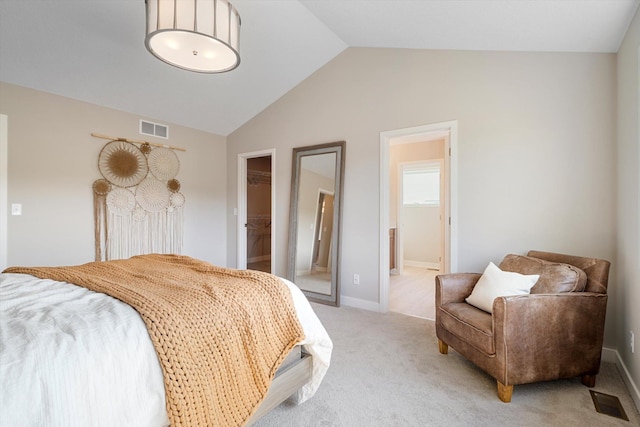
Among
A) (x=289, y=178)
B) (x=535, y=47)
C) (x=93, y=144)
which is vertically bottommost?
(x=289, y=178)

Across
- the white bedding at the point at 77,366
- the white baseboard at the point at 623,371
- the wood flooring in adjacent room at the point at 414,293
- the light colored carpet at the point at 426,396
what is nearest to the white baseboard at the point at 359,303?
the wood flooring in adjacent room at the point at 414,293

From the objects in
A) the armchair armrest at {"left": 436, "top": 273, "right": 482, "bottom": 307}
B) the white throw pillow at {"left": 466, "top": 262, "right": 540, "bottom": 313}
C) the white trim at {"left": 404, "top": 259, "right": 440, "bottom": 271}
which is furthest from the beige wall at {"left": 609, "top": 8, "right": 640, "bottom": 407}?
the white trim at {"left": 404, "top": 259, "right": 440, "bottom": 271}

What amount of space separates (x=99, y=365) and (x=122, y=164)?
10.8 ft

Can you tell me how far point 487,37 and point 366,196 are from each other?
1801 millimetres

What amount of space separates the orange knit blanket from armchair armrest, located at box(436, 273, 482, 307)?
1316 millimetres

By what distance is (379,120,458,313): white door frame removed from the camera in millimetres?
2818

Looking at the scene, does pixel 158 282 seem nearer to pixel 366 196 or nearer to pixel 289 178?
pixel 366 196

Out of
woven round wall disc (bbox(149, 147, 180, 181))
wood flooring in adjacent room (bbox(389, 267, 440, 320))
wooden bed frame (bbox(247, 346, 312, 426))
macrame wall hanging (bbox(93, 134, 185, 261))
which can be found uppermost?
woven round wall disc (bbox(149, 147, 180, 181))

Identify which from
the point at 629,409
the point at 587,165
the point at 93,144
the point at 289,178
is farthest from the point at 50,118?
the point at 629,409

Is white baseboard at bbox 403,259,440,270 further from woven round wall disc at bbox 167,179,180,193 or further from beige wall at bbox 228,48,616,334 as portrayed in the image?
woven round wall disc at bbox 167,179,180,193

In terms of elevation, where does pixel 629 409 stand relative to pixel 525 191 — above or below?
below

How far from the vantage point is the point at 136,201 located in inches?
143

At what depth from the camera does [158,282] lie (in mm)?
1557

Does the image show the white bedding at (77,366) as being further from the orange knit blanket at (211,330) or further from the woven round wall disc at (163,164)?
the woven round wall disc at (163,164)
